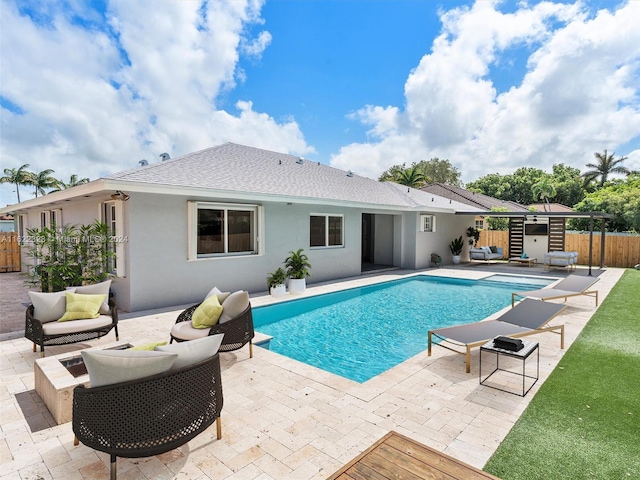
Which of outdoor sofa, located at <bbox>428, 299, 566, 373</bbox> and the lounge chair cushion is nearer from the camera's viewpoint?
the lounge chair cushion

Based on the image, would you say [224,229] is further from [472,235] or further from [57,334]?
[472,235]

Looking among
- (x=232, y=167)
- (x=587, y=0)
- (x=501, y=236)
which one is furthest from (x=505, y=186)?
(x=232, y=167)

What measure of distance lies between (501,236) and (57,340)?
25.1m

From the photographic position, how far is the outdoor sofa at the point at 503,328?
5680mm

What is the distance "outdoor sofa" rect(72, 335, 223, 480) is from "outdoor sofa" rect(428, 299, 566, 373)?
12.6ft

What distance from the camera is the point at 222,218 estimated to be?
442 inches

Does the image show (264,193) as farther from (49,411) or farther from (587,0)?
(587,0)

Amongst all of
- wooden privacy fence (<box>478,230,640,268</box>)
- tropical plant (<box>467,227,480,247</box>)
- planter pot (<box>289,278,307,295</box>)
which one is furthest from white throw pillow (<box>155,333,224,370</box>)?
wooden privacy fence (<box>478,230,640,268</box>)

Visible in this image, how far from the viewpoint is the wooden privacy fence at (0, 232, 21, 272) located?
18114mm

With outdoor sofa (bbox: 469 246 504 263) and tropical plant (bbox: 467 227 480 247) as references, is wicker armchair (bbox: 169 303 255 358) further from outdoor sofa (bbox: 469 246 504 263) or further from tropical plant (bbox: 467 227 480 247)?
tropical plant (bbox: 467 227 480 247)

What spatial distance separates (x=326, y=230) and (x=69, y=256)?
8675 millimetres

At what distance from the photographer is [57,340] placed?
607cm

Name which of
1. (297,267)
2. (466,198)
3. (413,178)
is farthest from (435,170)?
(297,267)

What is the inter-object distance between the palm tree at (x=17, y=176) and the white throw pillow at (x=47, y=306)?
51.6 m
